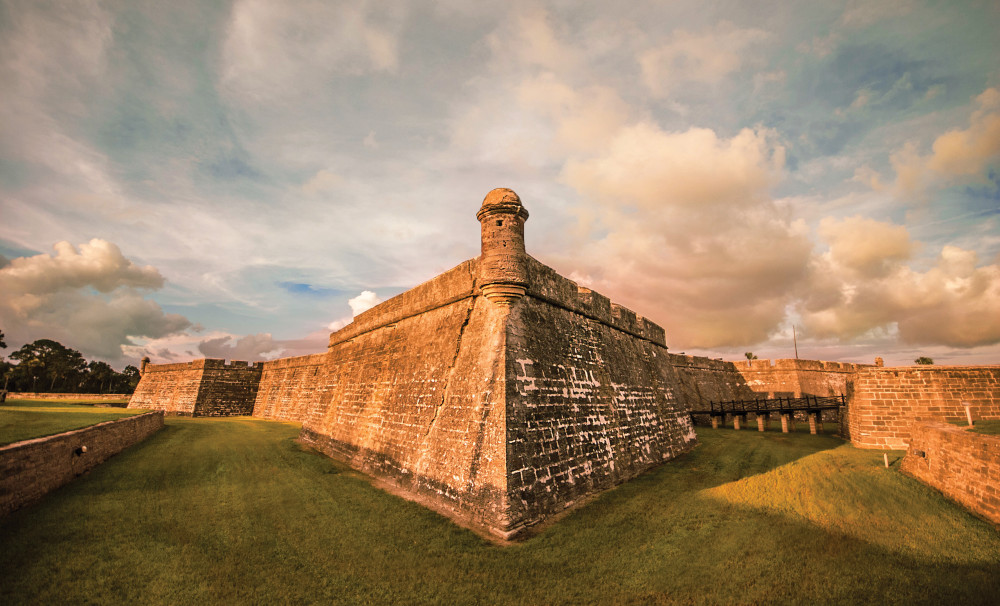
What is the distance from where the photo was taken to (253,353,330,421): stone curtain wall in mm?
25688

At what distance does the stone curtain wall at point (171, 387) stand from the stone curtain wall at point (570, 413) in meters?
29.9

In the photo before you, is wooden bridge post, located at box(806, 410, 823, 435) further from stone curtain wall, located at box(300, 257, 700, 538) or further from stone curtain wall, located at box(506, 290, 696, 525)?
stone curtain wall, located at box(506, 290, 696, 525)

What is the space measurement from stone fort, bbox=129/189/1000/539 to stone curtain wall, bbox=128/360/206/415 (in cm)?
1599

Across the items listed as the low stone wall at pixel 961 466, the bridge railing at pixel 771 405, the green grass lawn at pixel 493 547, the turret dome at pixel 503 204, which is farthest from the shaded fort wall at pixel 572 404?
the bridge railing at pixel 771 405

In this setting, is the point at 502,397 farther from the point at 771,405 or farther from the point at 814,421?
the point at 771,405

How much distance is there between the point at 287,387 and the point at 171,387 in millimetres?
10396

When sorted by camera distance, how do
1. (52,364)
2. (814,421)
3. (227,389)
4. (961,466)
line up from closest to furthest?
(961,466) < (814,421) < (227,389) < (52,364)

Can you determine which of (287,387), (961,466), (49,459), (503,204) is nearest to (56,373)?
(287,387)

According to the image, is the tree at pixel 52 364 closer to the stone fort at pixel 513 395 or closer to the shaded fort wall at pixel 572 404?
the stone fort at pixel 513 395

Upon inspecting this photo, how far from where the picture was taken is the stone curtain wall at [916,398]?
13875mm

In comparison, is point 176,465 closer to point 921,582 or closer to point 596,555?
point 596,555

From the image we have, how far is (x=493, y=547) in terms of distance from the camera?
256 inches

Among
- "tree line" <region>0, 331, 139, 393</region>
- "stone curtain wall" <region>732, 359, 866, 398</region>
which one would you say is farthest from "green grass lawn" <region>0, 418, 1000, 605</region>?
"tree line" <region>0, 331, 139, 393</region>

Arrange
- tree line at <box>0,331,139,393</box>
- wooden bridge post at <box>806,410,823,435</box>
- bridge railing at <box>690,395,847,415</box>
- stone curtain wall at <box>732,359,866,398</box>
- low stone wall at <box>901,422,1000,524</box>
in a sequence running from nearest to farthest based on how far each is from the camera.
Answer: low stone wall at <box>901,422,1000,524</box> → wooden bridge post at <box>806,410,823,435</box> → bridge railing at <box>690,395,847,415</box> → stone curtain wall at <box>732,359,866,398</box> → tree line at <box>0,331,139,393</box>
